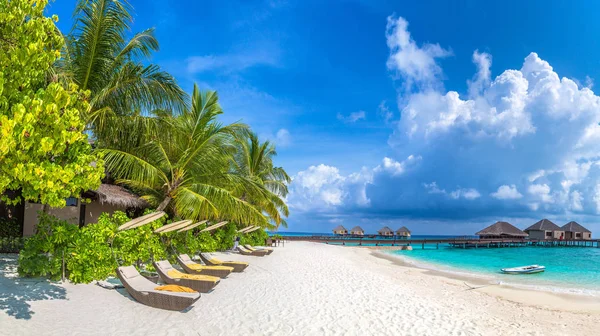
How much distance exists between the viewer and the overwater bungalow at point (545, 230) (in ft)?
182

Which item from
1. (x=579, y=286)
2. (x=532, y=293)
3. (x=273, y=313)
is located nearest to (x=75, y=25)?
(x=273, y=313)

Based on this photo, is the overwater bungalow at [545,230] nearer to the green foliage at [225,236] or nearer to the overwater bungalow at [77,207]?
the green foliage at [225,236]

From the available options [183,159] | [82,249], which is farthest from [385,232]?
[82,249]

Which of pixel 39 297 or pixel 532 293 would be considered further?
pixel 532 293

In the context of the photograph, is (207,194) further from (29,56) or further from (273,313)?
(29,56)

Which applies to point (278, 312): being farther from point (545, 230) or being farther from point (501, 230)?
point (545, 230)

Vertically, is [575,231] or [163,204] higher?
[163,204]

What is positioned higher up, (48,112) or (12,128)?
(48,112)

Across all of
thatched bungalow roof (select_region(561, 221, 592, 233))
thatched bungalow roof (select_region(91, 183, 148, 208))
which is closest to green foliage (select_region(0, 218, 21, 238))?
thatched bungalow roof (select_region(91, 183, 148, 208))

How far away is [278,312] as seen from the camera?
6.52 meters

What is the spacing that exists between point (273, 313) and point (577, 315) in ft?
25.0

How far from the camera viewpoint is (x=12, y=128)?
10.1 feet

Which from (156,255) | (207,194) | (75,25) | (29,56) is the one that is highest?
(75,25)

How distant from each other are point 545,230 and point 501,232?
35.4 feet
